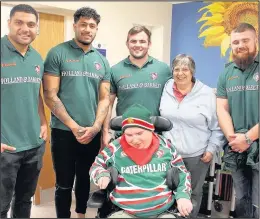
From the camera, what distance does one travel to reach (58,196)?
2.29 metres

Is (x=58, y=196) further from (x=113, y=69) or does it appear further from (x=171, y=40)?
(x=171, y=40)

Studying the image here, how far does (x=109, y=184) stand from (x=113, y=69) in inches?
33.0

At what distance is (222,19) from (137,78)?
120 cm

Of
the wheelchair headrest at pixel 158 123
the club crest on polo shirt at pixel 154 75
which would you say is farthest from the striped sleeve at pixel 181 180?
the club crest on polo shirt at pixel 154 75

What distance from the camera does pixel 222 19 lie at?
2.92m

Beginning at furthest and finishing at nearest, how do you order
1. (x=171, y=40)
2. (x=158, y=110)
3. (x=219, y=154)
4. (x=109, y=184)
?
(x=171, y=40) < (x=219, y=154) < (x=158, y=110) < (x=109, y=184)

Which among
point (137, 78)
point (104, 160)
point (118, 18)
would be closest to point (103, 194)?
point (104, 160)

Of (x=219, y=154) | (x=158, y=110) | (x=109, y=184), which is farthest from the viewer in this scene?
(x=219, y=154)

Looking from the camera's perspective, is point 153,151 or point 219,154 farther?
point 219,154

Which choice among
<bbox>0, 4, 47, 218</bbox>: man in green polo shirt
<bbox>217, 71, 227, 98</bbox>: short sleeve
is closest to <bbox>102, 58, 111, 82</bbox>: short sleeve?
<bbox>0, 4, 47, 218</bbox>: man in green polo shirt

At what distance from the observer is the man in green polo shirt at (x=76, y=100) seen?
210 centimetres

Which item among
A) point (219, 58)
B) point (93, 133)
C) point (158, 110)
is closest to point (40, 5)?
point (93, 133)

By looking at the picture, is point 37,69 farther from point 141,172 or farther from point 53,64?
point 141,172

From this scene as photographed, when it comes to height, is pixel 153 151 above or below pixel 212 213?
above
